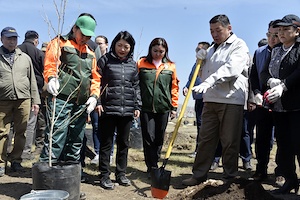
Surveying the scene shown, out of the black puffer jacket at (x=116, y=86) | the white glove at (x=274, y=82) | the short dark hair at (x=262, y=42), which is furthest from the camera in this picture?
the short dark hair at (x=262, y=42)

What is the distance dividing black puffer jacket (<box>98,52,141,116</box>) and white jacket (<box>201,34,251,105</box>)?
99 cm

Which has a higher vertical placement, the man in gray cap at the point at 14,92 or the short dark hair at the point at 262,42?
the short dark hair at the point at 262,42

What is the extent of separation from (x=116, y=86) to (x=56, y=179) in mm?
1486

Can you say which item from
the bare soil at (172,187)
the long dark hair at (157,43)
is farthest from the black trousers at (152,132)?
the long dark hair at (157,43)

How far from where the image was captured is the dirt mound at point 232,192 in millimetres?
3938

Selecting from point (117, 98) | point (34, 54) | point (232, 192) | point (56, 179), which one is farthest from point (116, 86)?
point (34, 54)

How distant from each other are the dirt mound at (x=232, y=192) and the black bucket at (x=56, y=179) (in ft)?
3.88

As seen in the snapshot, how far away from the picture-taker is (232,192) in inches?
157

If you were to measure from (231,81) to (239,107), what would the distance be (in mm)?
344

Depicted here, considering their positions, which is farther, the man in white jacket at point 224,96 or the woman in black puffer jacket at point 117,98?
the woman in black puffer jacket at point 117,98

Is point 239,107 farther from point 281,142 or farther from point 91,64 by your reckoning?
point 91,64

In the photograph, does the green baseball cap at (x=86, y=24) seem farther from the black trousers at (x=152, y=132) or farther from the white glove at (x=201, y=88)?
the black trousers at (x=152, y=132)

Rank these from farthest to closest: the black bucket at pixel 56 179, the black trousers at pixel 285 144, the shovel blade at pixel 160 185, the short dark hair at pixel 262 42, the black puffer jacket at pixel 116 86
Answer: the short dark hair at pixel 262 42
the black puffer jacket at pixel 116 86
the black trousers at pixel 285 144
the shovel blade at pixel 160 185
the black bucket at pixel 56 179

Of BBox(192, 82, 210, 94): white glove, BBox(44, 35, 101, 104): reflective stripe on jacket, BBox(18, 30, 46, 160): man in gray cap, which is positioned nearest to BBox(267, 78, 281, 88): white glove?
BBox(192, 82, 210, 94): white glove
